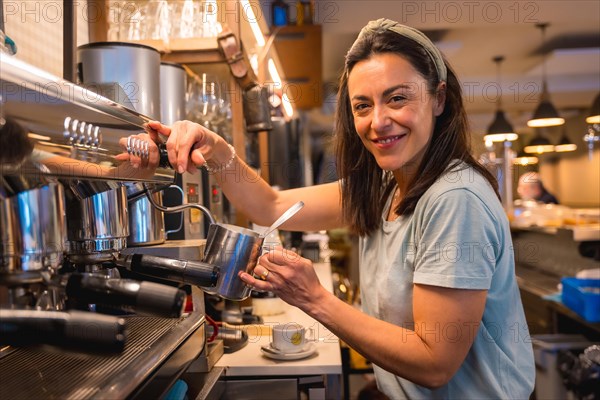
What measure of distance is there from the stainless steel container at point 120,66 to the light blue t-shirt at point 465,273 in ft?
2.20

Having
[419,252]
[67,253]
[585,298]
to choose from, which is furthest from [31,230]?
[585,298]

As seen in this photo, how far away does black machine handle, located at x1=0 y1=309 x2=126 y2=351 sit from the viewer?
20.4 inches

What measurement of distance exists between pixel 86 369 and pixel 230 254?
302mm

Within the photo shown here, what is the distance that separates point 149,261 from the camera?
0.80 metres

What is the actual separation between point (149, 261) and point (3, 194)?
300 mm

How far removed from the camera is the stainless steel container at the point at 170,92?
1.46m

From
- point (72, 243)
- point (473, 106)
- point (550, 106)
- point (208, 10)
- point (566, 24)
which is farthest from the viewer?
point (473, 106)

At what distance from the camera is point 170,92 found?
147cm

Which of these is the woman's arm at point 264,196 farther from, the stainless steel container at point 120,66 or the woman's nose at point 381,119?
the woman's nose at point 381,119

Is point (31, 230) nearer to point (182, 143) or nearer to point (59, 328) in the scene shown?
point (59, 328)

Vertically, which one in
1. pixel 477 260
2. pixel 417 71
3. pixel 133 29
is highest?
pixel 133 29

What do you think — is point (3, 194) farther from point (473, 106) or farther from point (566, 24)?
point (473, 106)

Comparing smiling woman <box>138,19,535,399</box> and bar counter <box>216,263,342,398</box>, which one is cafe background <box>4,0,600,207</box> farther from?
bar counter <box>216,263,342,398</box>

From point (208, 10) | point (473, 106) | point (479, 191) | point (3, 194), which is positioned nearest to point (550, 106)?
point (473, 106)
